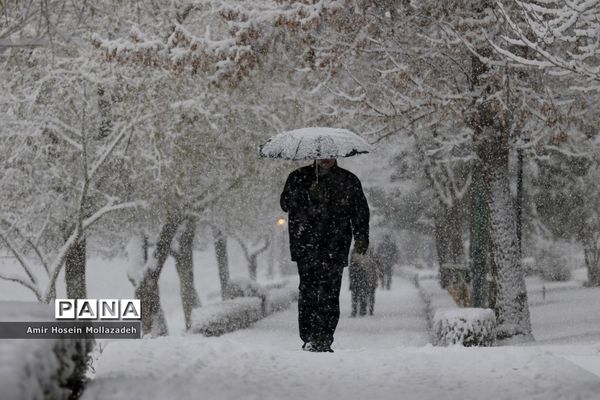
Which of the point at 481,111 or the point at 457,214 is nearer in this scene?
the point at 481,111

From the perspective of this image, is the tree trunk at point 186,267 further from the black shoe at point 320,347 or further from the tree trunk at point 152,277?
the black shoe at point 320,347

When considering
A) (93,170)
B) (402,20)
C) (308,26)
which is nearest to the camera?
(308,26)

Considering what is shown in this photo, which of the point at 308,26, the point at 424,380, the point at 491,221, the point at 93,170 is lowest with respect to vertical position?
the point at 424,380

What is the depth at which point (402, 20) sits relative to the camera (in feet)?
44.4

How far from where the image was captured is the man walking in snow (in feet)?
26.7

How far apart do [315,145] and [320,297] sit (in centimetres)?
169

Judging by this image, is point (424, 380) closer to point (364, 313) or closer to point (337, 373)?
point (337, 373)

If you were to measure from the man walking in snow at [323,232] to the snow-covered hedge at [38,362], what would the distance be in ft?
10.5

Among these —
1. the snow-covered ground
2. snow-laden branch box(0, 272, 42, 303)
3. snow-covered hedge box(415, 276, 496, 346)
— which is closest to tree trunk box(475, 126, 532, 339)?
snow-covered hedge box(415, 276, 496, 346)

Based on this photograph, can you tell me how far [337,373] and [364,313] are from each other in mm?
15470

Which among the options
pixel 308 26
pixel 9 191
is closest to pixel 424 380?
pixel 308 26

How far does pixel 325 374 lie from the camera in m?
6.58

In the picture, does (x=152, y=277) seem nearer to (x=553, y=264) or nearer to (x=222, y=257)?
(x=222, y=257)

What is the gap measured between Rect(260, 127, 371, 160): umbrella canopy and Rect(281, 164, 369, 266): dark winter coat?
0.54 metres
